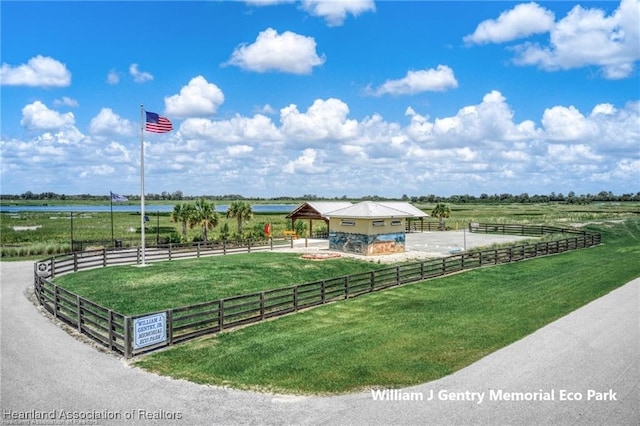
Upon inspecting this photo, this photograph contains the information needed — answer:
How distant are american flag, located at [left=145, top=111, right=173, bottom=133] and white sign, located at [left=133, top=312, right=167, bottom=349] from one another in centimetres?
1620

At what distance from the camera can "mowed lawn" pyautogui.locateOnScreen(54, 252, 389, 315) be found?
18.9 meters

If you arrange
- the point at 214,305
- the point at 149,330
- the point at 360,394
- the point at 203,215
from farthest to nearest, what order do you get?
the point at 203,215 → the point at 214,305 → the point at 149,330 → the point at 360,394

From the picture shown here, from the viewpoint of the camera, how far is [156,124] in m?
26.8

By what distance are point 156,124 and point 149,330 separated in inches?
664

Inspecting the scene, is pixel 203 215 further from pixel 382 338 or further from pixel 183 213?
pixel 382 338

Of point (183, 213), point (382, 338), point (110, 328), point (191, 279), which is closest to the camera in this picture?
point (110, 328)

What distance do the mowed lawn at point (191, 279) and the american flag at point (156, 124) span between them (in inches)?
306

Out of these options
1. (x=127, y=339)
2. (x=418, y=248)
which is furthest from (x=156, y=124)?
(x=418, y=248)

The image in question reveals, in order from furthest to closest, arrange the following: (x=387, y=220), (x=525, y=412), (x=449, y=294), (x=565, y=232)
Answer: (x=565, y=232) < (x=387, y=220) < (x=449, y=294) < (x=525, y=412)

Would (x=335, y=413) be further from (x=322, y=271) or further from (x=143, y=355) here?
(x=322, y=271)

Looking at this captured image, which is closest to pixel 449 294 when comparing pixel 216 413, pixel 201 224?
pixel 216 413

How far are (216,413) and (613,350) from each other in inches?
408

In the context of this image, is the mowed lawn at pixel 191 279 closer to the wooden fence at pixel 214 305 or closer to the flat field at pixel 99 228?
the wooden fence at pixel 214 305

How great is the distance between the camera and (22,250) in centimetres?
3781
